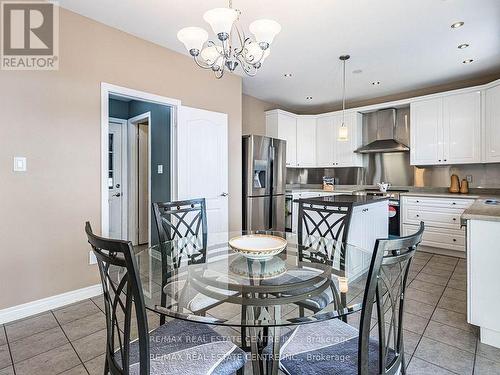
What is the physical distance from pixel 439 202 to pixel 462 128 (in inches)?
46.9

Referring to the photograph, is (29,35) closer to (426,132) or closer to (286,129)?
(286,129)

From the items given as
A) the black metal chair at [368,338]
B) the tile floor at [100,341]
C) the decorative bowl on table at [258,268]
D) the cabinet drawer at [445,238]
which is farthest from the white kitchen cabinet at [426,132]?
the black metal chair at [368,338]

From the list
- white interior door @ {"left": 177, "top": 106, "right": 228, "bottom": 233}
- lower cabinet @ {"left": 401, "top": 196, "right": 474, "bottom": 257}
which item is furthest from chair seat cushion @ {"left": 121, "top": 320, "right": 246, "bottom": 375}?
lower cabinet @ {"left": 401, "top": 196, "right": 474, "bottom": 257}

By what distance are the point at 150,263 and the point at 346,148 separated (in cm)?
460

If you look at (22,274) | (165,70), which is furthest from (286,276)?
(165,70)

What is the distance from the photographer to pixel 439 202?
404 centimetres

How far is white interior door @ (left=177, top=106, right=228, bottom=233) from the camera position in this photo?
3.35m

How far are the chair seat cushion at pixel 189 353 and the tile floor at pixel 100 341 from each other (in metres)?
0.78

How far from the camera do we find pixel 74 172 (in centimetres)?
256

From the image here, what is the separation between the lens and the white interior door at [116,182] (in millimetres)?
4559

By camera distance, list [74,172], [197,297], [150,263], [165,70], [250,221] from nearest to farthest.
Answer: [197,297] < [150,263] < [74,172] < [165,70] < [250,221]

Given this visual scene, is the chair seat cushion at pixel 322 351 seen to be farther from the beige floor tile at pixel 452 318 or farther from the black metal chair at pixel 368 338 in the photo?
the beige floor tile at pixel 452 318

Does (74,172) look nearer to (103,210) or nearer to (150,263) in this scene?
(103,210)

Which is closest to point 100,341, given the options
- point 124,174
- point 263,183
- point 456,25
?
point 263,183
